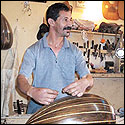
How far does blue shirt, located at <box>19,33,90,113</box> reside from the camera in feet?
4.02

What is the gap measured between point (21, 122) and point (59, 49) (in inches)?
23.1

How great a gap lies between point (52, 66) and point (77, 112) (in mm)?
602

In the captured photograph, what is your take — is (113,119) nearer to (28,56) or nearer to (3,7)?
(28,56)

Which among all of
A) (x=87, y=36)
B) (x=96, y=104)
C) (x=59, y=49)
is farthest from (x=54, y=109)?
(x=87, y=36)

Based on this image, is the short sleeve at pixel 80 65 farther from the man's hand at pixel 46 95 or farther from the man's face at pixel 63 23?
the man's hand at pixel 46 95

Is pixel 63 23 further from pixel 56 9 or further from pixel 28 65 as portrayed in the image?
pixel 28 65

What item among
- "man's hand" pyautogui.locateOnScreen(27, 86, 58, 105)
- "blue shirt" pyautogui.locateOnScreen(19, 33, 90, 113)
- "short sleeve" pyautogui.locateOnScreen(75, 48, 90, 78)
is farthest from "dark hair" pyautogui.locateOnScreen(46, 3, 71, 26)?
"man's hand" pyautogui.locateOnScreen(27, 86, 58, 105)

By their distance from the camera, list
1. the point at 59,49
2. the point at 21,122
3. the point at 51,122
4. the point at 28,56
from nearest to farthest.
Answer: the point at 51,122 < the point at 21,122 < the point at 28,56 < the point at 59,49

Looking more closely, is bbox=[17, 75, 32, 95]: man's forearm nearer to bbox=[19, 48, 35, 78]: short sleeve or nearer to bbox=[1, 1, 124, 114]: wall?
bbox=[19, 48, 35, 78]: short sleeve

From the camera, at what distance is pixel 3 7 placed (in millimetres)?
2035

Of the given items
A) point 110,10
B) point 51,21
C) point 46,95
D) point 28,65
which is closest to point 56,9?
point 51,21

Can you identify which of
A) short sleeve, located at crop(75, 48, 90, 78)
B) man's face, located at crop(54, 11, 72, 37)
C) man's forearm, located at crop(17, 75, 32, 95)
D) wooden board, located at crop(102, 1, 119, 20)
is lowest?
man's forearm, located at crop(17, 75, 32, 95)

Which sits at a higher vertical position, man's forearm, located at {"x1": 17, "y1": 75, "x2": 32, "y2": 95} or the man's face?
the man's face

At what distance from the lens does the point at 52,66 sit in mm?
1246
